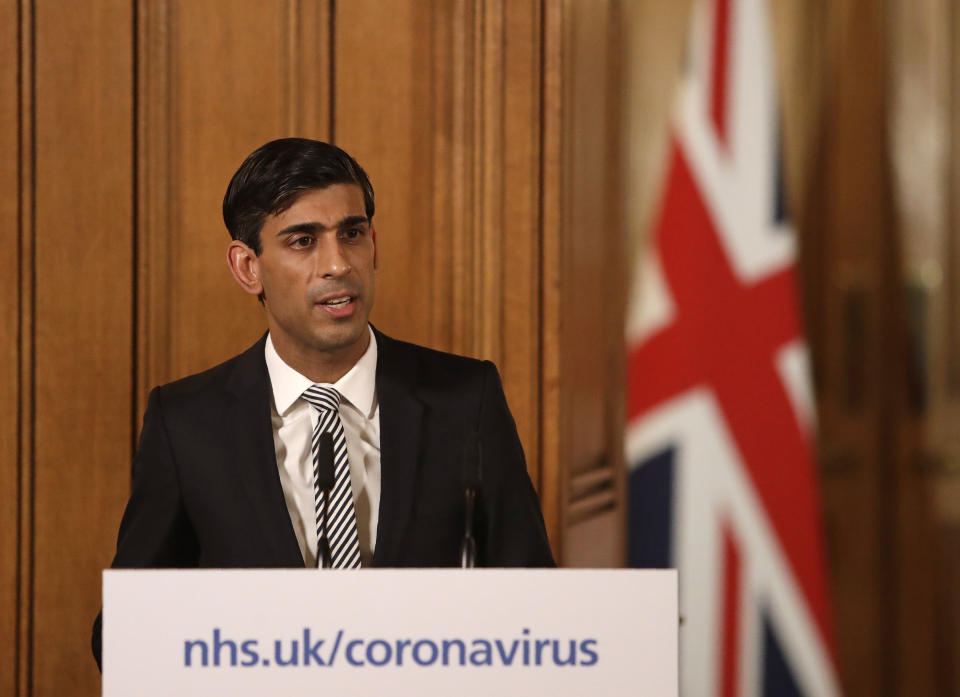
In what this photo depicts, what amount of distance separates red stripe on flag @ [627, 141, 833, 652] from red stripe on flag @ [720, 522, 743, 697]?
138mm

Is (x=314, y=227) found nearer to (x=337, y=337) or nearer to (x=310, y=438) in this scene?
(x=337, y=337)

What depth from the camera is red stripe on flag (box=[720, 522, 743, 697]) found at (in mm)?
2846

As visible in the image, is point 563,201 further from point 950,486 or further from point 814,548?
point 950,486

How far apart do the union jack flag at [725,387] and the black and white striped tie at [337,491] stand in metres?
1.27

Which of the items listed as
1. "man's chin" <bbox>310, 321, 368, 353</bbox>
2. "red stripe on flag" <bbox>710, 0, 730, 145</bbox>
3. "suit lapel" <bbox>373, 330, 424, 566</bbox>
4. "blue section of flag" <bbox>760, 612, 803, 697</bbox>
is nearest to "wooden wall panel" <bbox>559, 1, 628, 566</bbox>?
"red stripe on flag" <bbox>710, 0, 730, 145</bbox>

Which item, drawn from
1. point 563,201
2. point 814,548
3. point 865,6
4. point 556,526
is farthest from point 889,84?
point 556,526

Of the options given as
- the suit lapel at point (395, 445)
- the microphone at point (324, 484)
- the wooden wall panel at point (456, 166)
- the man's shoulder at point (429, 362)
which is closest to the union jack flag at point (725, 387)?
the wooden wall panel at point (456, 166)

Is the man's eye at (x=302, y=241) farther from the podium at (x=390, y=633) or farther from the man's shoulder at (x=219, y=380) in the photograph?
the podium at (x=390, y=633)

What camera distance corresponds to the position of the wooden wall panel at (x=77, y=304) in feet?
8.34

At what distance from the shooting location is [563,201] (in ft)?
8.43

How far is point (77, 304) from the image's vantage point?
2.55m

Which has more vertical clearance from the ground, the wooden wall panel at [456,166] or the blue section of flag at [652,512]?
the wooden wall panel at [456,166]

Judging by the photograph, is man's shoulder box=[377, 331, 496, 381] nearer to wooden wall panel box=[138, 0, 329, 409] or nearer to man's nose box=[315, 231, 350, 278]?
man's nose box=[315, 231, 350, 278]

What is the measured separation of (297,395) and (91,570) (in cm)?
108
